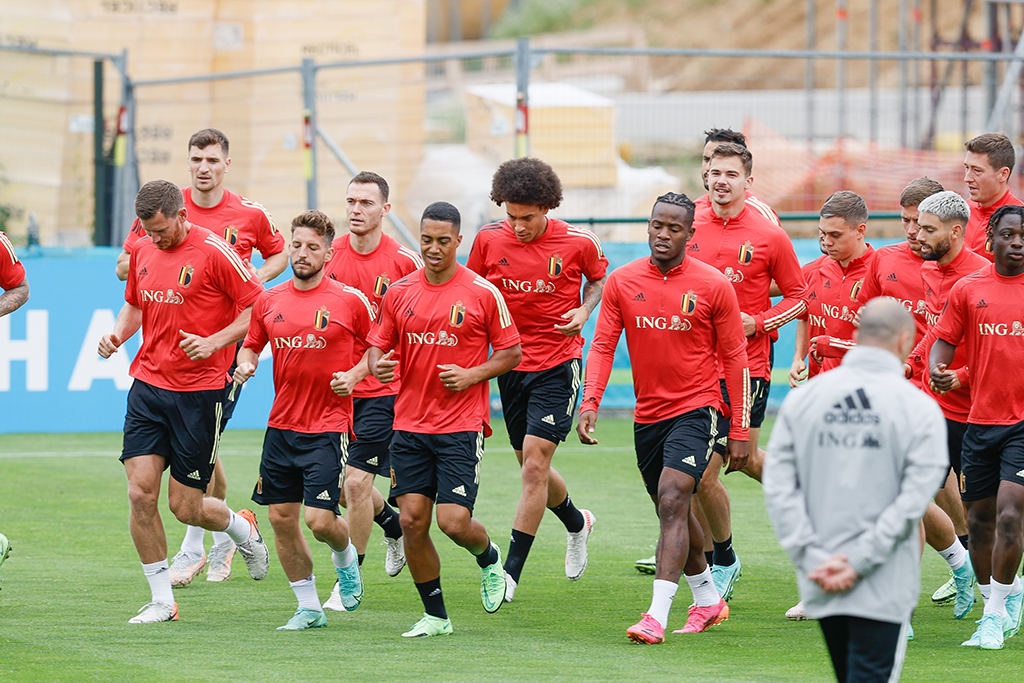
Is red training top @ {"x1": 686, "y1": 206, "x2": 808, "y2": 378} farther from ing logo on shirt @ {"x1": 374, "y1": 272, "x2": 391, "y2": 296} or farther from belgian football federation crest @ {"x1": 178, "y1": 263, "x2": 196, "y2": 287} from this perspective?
belgian football federation crest @ {"x1": 178, "y1": 263, "x2": 196, "y2": 287}

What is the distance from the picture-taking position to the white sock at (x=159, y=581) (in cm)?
793

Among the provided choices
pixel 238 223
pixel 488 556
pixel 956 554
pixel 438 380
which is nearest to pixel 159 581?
pixel 488 556

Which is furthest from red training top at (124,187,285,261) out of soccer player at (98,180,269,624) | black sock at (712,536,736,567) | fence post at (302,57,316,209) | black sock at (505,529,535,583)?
fence post at (302,57,316,209)

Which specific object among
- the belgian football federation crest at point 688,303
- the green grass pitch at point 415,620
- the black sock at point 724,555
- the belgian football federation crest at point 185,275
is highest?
the belgian football federation crest at point 185,275

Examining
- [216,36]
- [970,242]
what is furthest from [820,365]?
[216,36]

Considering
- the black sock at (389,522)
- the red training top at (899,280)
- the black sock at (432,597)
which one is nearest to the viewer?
the black sock at (432,597)

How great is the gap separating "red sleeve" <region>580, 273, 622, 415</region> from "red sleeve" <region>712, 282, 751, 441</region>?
57cm

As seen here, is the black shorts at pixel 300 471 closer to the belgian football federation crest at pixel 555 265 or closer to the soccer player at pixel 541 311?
the soccer player at pixel 541 311

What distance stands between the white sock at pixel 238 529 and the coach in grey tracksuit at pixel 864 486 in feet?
15.1

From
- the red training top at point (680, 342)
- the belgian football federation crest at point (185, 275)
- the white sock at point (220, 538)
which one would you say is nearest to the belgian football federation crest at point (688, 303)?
the red training top at point (680, 342)

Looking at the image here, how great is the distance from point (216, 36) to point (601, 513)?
1060cm

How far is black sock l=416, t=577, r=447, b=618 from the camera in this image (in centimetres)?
754

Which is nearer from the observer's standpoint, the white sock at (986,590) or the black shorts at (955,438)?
the white sock at (986,590)

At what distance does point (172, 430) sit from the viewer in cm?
811
